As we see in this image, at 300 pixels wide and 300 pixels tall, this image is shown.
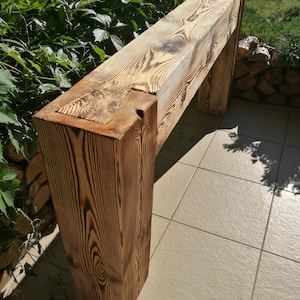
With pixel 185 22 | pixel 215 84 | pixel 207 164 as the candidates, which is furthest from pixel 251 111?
pixel 185 22

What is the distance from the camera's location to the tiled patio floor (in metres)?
1.55

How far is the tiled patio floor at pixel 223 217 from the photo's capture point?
61.1 inches

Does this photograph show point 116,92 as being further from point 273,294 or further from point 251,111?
point 251,111

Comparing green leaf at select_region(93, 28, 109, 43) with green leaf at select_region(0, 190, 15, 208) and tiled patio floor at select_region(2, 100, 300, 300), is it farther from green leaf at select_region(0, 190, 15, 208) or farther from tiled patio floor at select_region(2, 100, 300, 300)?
tiled patio floor at select_region(2, 100, 300, 300)

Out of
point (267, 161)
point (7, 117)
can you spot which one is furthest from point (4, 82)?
point (267, 161)

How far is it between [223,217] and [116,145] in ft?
4.09

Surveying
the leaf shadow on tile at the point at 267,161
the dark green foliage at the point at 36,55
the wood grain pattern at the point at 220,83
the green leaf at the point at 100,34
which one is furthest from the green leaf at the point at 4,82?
the wood grain pattern at the point at 220,83

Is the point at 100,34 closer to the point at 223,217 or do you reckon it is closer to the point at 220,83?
the point at 223,217

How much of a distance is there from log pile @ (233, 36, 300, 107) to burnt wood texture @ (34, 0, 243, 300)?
134 cm

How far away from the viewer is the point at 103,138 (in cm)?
80

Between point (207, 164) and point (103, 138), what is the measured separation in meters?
1.55

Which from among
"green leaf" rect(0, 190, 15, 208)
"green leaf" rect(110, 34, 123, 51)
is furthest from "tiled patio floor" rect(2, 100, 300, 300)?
"green leaf" rect(110, 34, 123, 51)

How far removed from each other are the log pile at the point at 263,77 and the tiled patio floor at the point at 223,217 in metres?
0.21

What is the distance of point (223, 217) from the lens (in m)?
1.89
